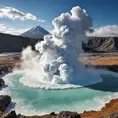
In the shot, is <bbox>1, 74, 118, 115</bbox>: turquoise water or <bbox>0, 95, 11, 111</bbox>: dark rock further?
<bbox>1, 74, 118, 115</bbox>: turquoise water

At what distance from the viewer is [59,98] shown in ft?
167

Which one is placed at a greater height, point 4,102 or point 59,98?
point 4,102

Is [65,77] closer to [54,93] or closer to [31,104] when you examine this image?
[54,93]

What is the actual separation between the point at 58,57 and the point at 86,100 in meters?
26.0

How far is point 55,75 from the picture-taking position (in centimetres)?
6650

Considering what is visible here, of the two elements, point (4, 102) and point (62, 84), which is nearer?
point (4, 102)

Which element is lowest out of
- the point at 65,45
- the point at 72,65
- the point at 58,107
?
the point at 58,107

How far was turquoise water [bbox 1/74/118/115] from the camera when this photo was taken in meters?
44.1

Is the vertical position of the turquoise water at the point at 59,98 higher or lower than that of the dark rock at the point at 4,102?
lower

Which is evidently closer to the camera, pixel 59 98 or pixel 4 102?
pixel 4 102

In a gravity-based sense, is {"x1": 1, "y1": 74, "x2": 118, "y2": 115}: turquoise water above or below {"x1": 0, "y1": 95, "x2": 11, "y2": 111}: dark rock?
below

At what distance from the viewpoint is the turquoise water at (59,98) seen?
4406 cm

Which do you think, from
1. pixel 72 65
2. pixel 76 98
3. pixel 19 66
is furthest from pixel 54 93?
pixel 19 66

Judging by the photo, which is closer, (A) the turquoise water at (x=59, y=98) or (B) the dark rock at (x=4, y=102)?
(B) the dark rock at (x=4, y=102)
